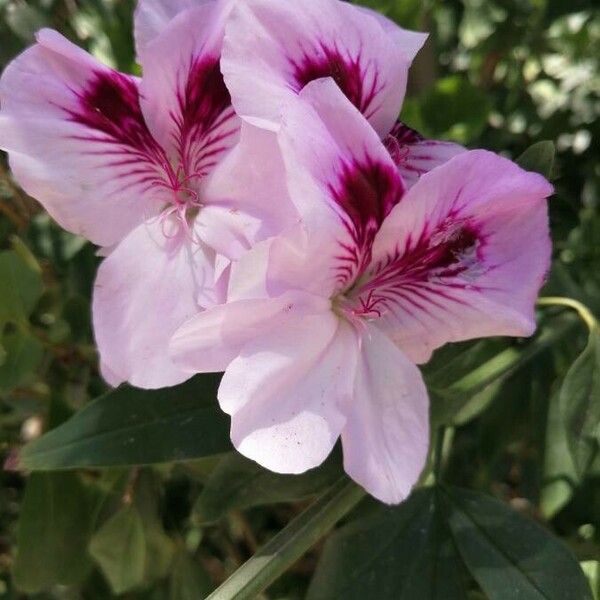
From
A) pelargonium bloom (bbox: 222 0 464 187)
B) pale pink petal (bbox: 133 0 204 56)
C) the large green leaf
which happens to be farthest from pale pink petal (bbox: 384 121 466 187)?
the large green leaf

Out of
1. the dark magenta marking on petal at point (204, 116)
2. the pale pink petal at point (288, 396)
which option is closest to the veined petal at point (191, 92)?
the dark magenta marking on petal at point (204, 116)

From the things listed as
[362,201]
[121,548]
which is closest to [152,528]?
[121,548]

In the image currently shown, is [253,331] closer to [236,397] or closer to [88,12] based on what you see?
[236,397]

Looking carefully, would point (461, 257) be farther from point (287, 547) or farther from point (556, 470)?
point (556, 470)

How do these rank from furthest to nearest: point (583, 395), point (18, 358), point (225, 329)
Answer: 1. point (18, 358)
2. point (583, 395)
3. point (225, 329)

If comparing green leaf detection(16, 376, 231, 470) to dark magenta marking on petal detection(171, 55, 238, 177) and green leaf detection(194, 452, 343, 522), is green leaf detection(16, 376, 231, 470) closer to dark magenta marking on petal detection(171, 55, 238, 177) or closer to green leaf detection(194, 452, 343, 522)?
green leaf detection(194, 452, 343, 522)

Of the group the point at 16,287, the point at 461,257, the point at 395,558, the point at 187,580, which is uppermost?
the point at 461,257

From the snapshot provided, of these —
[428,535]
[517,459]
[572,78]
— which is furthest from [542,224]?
[572,78]

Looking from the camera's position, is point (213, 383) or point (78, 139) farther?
point (213, 383)
